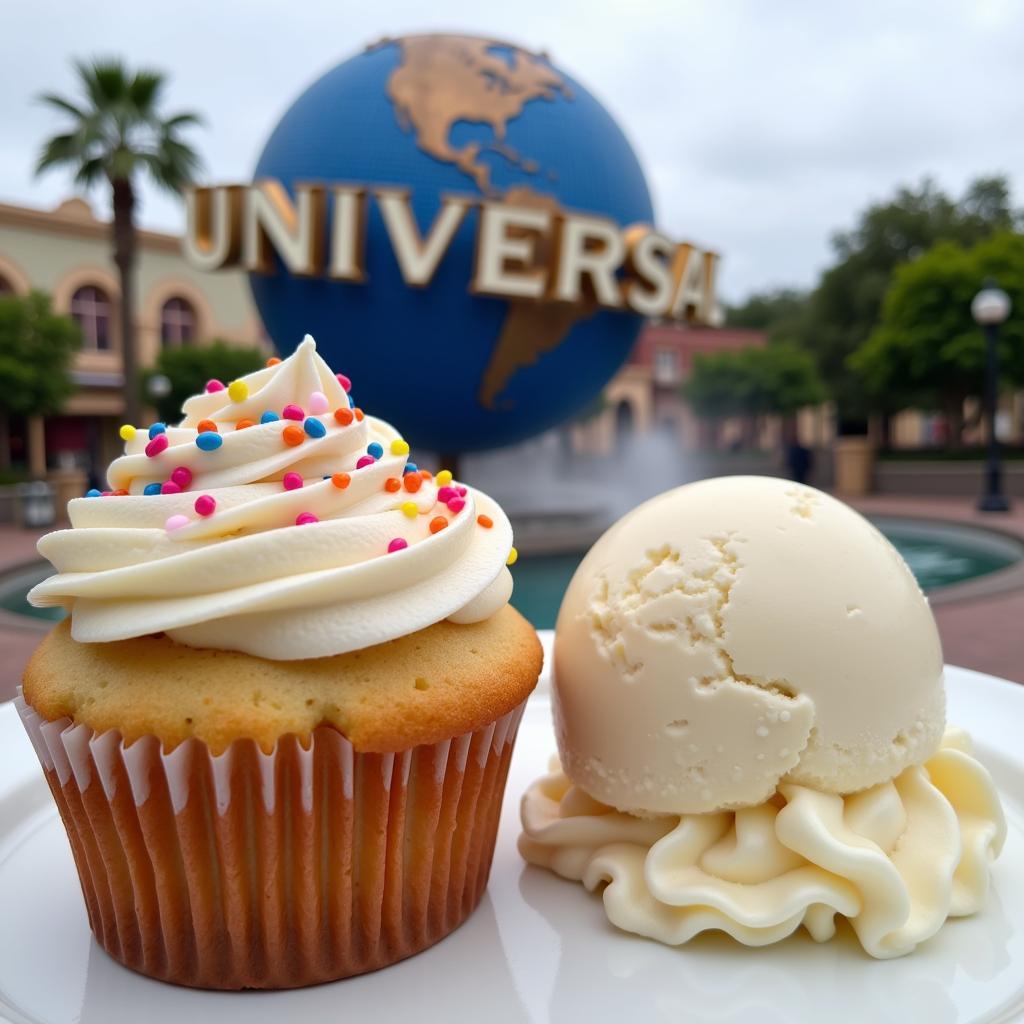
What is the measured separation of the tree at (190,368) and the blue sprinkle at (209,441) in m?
24.8

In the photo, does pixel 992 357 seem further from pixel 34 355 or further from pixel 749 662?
pixel 34 355

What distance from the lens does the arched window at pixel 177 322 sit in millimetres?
30219

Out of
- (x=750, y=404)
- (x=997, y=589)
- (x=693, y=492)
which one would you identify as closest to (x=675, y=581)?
(x=693, y=492)

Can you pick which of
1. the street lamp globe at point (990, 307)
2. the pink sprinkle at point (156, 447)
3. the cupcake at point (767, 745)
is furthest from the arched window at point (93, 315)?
the cupcake at point (767, 745)

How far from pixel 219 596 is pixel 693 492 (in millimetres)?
1223

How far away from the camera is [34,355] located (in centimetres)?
2144

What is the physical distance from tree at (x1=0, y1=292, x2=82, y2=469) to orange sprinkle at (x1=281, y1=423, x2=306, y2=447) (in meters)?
21.8

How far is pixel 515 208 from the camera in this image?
25.4 feet

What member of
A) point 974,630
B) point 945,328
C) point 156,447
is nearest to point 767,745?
point 156,447

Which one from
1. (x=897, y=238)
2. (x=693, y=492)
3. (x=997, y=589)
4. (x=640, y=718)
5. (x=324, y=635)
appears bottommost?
(x=997, y=589)

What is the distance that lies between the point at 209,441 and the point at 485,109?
22.3 feet

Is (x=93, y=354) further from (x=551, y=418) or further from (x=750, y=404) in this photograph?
(x=551, y=418)

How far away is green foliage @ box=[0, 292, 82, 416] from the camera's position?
20.8 metres

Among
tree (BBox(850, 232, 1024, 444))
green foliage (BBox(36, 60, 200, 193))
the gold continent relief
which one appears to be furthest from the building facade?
the gold continent relief
